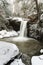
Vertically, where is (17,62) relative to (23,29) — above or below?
above

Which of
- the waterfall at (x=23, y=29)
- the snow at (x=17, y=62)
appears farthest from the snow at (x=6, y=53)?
the waterfall at (x=23, y=29)

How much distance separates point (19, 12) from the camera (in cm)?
1859

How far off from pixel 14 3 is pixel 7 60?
16.4 m

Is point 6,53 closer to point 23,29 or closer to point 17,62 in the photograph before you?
point 17,62

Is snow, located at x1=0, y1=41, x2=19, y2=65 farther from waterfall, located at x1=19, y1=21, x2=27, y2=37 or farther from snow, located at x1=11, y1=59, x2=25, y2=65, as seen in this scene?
waterfall, located at x1=19, y1=21, x2=27, y2=37

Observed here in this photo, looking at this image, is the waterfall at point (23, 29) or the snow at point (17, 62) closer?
the snow at point (17, 62)

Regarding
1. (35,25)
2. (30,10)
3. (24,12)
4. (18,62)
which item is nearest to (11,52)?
(18,62)

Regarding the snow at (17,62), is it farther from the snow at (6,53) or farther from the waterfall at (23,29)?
the waterfall at (23,29)

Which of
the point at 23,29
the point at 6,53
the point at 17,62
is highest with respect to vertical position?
the point at 6,53

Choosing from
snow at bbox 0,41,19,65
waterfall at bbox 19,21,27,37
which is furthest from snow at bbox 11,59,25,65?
waterfall at bbox 19,21,27,37

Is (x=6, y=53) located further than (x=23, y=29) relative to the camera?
No

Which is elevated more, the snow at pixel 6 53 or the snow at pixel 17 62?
the snow at pixel 6 53

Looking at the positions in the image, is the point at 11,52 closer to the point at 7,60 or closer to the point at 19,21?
the point at 7,60

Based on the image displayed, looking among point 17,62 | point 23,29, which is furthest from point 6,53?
point 23,29
